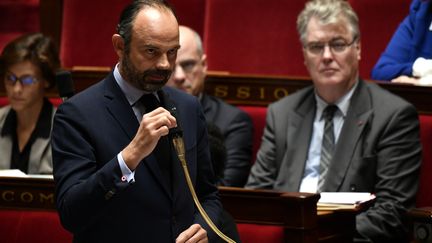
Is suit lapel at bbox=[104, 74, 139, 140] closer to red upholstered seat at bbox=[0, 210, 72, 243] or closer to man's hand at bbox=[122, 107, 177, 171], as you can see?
man's hand at bbox=[122, 107, 177, 171]

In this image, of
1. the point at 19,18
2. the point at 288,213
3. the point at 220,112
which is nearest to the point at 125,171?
the point at 288,213

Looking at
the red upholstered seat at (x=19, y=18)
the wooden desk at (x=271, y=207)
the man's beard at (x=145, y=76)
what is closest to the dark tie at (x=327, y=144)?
the wooden desk at (x=271, y=207)

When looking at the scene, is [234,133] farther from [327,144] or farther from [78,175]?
[78,175]

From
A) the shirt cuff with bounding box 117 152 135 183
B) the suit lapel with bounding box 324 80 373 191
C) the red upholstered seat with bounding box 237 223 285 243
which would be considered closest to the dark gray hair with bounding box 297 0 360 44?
the suit lapel with bounding box 324 80 373 191

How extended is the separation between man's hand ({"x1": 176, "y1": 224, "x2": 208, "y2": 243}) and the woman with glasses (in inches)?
23.1

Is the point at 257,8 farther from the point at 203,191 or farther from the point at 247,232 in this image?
the point at 203,191

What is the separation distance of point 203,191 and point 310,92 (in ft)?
1.49

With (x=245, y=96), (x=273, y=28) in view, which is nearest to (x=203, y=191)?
(x=245, y=96)

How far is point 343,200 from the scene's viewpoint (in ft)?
3.39

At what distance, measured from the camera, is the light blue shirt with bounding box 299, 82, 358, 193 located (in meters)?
1.16

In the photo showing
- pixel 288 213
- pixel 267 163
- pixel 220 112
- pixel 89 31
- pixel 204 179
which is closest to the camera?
pixel 204 179

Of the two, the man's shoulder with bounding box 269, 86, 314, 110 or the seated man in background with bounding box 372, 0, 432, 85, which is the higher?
the seated man in background with bounding box 372, 0, 432, 85

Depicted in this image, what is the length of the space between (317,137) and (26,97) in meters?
0.45

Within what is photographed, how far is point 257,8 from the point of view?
1507 millimetres
